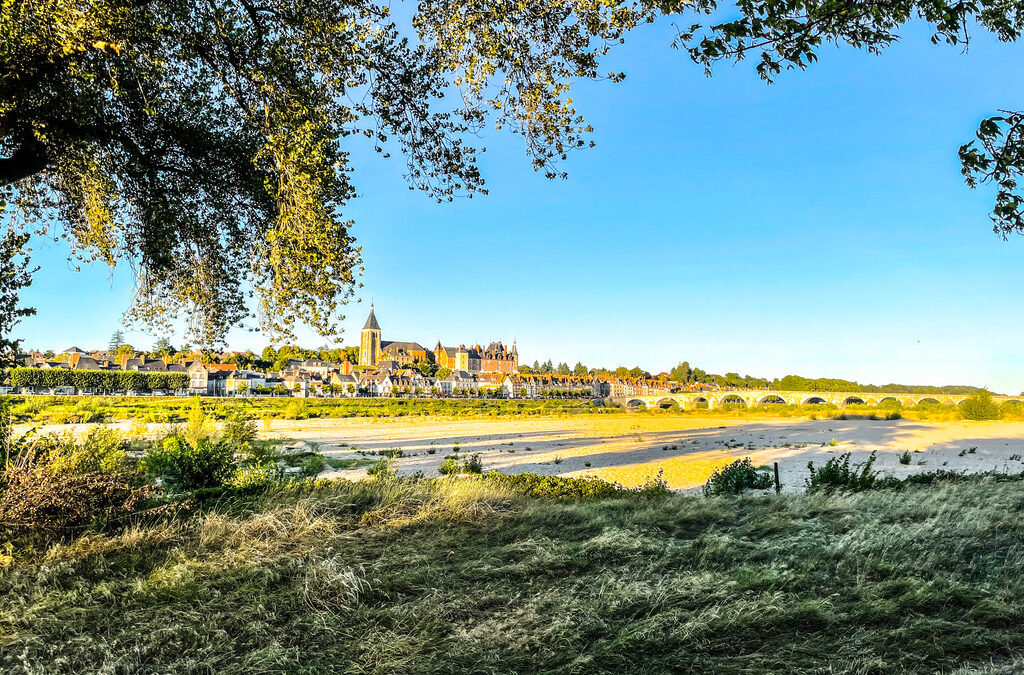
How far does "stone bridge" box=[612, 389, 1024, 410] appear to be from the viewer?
71.5 m

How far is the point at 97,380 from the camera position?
81.0 meters

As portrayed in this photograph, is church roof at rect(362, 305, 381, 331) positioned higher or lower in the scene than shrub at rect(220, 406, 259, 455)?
higher

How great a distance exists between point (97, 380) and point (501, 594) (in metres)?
98.8

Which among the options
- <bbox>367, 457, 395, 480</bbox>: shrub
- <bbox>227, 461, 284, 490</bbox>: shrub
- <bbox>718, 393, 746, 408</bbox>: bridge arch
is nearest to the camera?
<bbox>227, 461, 284, 490</bbox>: shrub

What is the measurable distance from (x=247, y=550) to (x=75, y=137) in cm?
524

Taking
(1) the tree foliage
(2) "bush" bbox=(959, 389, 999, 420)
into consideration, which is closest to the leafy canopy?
(1) the tree foliage

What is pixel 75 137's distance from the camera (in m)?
6.27

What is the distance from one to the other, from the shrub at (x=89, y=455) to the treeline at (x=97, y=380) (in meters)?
83.7

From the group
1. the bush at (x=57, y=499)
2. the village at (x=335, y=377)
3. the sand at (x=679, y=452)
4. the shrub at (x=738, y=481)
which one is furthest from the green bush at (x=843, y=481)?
the village at (x=335, y=377)

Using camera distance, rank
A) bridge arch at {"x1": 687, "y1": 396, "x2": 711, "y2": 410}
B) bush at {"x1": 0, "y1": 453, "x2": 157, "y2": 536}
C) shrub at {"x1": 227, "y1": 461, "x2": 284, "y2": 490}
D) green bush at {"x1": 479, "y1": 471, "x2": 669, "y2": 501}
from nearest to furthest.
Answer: bush at {"x1": 0, "y1": 453, "x2": 157, "y2": 536}
shrub at {"x1": 227, "y1": 461, "x2": 284, "y2": 490}
green bush at {"x1": 479, "y1": 471, "x2": 669, "y2": 501}
bridge arch at {"x1": 687, "y1": 396, "x2": 711, "y2": 410}

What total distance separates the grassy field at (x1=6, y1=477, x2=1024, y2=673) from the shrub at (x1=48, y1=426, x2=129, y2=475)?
61.6 inches

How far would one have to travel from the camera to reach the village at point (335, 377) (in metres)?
82.6

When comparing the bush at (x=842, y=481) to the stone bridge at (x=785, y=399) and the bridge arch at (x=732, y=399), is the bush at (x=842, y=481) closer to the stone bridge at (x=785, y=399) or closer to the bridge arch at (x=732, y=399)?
the stone bridge at (x=785, y=399)

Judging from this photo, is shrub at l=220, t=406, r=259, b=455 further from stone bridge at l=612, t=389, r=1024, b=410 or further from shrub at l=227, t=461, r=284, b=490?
stone bridge at l=612, t=389, r=1024, b=410
